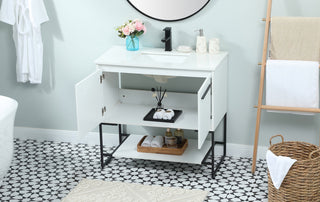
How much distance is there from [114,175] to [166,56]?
3.06ft

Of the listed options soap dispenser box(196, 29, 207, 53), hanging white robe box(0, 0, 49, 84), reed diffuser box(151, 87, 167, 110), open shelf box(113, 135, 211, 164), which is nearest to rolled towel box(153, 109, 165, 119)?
reed diffuser box(151, 87, 167, 110)

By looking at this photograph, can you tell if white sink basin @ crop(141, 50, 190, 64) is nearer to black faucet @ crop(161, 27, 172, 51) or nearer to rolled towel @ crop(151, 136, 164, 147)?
black faucet @ crop(161, 27, 172, 51)

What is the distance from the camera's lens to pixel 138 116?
13.9ft

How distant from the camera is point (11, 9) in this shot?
4.41 m

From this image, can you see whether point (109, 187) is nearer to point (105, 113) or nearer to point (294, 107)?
point (105, 113)

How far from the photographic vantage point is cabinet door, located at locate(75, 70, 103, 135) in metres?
3.80

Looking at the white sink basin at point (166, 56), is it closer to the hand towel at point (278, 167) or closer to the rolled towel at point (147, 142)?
the rolled towel at point (147, 142)

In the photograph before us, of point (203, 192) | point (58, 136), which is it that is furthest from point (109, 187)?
point (58, 136)

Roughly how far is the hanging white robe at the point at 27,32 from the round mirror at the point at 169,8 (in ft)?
2.42

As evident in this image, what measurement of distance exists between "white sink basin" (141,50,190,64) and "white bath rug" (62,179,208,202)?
2.86 ft

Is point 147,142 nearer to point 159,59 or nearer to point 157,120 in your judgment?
point 157,120

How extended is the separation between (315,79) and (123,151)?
4.86ft

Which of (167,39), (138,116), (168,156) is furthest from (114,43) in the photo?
(168,156)

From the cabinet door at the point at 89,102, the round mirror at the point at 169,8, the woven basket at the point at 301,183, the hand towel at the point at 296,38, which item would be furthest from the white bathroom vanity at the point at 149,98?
the woven basket at the point at 301,183
